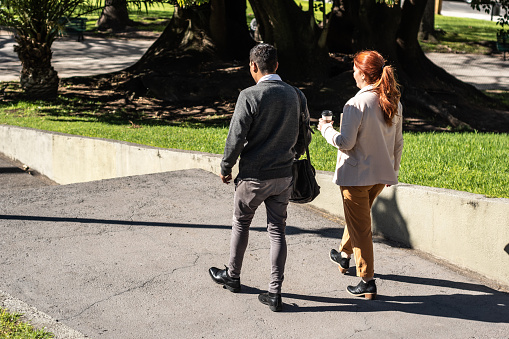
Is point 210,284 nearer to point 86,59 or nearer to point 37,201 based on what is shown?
point 37,201

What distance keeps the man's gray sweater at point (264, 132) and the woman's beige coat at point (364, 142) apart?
1.23ft

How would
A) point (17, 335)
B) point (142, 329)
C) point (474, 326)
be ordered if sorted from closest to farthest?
point (17, 335) → point (142, 329) → point (474, 326)

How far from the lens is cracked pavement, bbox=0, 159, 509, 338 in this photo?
14.5 ft

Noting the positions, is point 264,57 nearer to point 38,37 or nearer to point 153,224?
point 153,224

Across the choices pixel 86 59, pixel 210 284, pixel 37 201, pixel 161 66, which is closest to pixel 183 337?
pixel 210 284

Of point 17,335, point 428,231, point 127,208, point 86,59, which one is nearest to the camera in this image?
point 17,335

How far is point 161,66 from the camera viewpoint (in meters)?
16.8

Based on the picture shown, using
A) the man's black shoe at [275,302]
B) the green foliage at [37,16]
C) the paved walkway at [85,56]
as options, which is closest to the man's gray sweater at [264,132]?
the man's black shoe at [275,302]

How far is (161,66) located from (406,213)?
38.5 ft

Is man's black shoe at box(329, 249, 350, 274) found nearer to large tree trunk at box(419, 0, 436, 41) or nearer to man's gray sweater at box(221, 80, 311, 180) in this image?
man's gray sweater at box(221, 80, 311, 180)

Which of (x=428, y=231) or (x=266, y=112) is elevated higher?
(x=266, y=112)

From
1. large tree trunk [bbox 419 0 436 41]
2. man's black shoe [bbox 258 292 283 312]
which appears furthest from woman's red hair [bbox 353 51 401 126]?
large tree trunk [bbox 419 0 436 41]

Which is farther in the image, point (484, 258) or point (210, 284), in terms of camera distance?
point (484, 258)

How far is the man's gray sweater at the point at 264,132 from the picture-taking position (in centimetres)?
434
